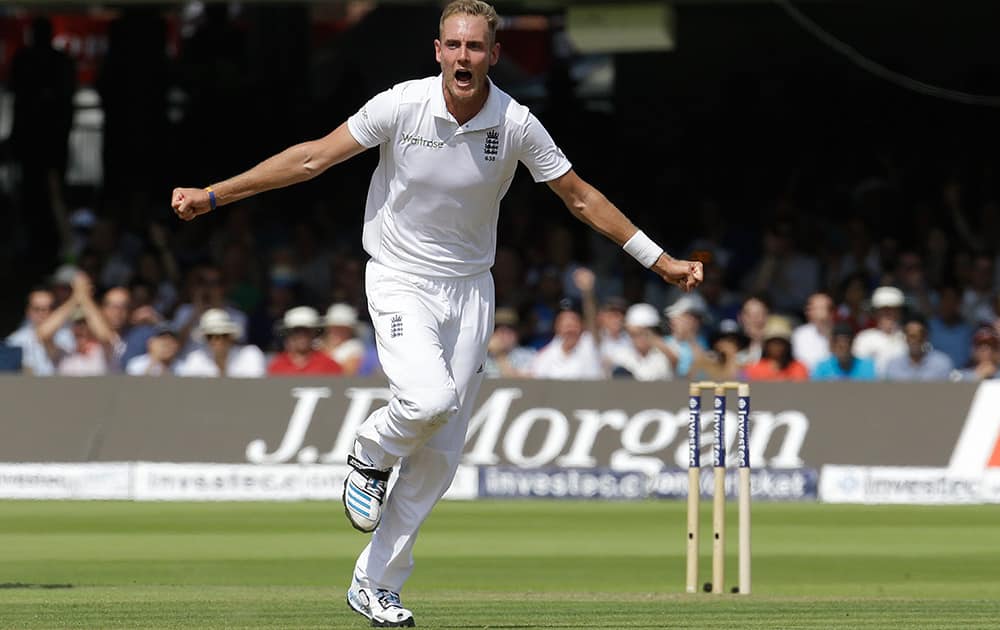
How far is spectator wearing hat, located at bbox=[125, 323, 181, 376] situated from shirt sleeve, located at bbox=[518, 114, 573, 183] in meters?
8.30

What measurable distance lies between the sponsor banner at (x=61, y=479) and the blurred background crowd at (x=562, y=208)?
0.95 m

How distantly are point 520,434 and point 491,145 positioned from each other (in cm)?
759

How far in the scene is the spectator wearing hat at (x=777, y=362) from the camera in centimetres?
1407

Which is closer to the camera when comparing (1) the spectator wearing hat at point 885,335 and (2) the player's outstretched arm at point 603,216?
(2) the player's outstretched arm at point 603,216

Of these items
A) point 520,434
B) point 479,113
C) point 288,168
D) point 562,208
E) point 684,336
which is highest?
point 479,113

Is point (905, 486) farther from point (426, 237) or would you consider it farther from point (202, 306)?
point (426, 237)

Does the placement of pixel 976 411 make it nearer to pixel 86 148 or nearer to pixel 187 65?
pixel 187 65

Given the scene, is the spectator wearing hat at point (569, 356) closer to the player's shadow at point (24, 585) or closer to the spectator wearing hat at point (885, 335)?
the spectator wearing hat at point (885, 335)

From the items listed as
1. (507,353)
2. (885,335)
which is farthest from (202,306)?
(885,335)

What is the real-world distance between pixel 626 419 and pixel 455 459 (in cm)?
733

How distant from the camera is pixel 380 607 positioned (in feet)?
21.5

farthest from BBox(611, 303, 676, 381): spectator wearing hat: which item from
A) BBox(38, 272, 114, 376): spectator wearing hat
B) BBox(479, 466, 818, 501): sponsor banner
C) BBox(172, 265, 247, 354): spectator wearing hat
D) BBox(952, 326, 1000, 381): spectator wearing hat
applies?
BBox(38, 272, 114, 376): spectator wearing hat

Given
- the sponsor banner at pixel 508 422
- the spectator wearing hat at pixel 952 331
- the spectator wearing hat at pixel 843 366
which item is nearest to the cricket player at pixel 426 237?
the sponsor banner at pixel 508 422

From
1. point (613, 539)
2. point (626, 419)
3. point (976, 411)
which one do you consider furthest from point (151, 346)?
point (976, 411)
